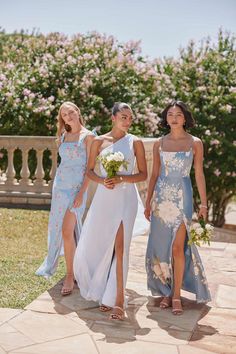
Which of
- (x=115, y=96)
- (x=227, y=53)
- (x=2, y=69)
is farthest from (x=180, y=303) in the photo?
(x=227, y=53)

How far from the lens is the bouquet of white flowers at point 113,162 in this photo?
5289mm

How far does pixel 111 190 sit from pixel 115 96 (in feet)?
27.1

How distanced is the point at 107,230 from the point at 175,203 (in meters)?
0.69

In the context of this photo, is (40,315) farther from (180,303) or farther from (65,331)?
(180,303)

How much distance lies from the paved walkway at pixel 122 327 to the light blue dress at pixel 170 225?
193mm

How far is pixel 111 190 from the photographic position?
5.55 meters

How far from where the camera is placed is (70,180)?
238 inches

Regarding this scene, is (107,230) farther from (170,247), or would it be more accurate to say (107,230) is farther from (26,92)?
(26,92)

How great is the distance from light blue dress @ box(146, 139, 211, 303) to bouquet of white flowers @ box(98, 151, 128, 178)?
1.54ft

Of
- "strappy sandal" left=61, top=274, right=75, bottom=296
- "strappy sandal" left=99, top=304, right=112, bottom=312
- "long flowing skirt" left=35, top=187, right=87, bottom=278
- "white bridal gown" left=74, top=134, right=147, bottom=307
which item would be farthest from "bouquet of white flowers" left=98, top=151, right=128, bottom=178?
"strappy sandal" left=61, top=274, right=75, bottom=296

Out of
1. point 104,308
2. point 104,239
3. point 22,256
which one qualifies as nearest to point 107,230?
point 104,239

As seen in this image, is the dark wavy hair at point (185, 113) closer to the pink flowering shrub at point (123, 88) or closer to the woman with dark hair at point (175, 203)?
the woman with dark hair at point (175, 203)

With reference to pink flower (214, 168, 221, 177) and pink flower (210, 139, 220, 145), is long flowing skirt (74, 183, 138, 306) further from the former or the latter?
pink flower (214, 168, 221, 177)

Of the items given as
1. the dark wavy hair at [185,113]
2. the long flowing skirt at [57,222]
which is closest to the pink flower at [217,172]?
the long flowing skirt at [57,222]
